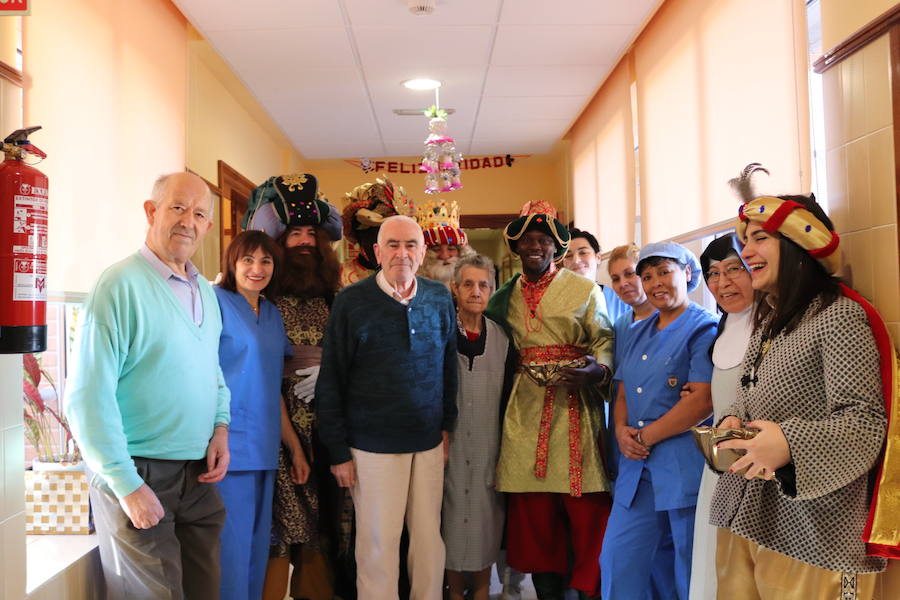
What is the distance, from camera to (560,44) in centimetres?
409

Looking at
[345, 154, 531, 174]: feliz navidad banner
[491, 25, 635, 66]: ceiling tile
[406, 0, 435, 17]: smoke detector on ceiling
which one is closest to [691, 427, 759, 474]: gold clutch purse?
[406, 0, 435, 17]: smoke detector on ceiling

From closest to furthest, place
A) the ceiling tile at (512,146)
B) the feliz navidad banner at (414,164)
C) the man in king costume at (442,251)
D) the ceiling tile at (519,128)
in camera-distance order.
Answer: the man in king costume at (442,251)
the ceiling tile at (519,128)
the ceiling tile at (512,146)
the feliz navidad banner at (414,164)

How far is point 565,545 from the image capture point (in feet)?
9.18

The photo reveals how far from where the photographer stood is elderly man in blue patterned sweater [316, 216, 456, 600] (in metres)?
2.48

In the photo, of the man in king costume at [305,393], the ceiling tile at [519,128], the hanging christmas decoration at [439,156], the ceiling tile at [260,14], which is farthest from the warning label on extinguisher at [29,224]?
the ceiling tile at [519,128]

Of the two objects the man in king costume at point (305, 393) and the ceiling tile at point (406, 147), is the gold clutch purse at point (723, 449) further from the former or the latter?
the ceiling tile at point (406, 147)

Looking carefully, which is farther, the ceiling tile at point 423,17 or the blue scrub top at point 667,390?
the ceiling tile at point 423,17

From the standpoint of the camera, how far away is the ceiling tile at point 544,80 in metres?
4.52

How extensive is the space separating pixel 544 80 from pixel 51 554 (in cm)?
384

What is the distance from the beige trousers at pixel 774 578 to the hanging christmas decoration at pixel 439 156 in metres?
4.01

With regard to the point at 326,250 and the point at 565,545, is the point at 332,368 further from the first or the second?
the point at 565,545

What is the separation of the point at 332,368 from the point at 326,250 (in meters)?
0.55

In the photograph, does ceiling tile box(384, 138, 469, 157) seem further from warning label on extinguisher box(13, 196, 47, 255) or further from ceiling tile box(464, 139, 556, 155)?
warning label on extinguisher box(13, 196, 47, 255)

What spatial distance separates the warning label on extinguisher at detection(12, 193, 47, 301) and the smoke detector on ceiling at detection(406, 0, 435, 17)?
7.57 feet
